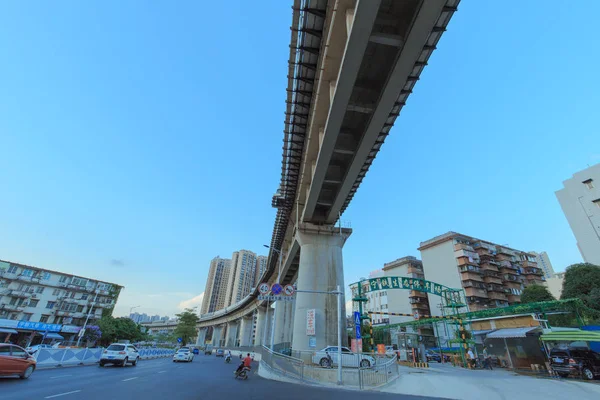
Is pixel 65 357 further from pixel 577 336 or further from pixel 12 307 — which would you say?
pixel 12 307

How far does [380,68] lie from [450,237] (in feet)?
202

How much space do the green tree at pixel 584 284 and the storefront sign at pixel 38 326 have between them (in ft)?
261

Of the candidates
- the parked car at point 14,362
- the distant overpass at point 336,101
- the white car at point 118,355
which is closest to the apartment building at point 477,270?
the distant overpass at point 336,101

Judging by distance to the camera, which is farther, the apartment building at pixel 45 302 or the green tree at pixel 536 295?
the green tree at pixel 536 295

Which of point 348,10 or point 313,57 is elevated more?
point 313,57

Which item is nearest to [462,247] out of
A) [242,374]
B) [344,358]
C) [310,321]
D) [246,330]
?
[310,321]

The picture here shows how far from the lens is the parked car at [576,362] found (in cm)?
1584

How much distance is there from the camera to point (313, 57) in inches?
514

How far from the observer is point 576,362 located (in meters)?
16.2

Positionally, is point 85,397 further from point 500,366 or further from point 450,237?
point 450,237

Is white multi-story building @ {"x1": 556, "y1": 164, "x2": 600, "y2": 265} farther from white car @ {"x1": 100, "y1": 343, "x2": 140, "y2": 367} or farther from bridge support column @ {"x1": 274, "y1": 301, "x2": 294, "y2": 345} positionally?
white car @ {"x1": 100, "y1": 343, "x2": 140, "y2": 367}

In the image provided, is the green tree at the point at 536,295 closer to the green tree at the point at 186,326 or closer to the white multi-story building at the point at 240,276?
the green tree at the point at 186,326

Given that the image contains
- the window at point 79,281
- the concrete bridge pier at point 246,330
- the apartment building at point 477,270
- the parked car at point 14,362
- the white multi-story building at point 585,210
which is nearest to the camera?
the parked car at point 14,362

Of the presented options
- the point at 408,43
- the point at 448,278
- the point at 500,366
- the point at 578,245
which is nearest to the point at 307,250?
the point at 408,43
